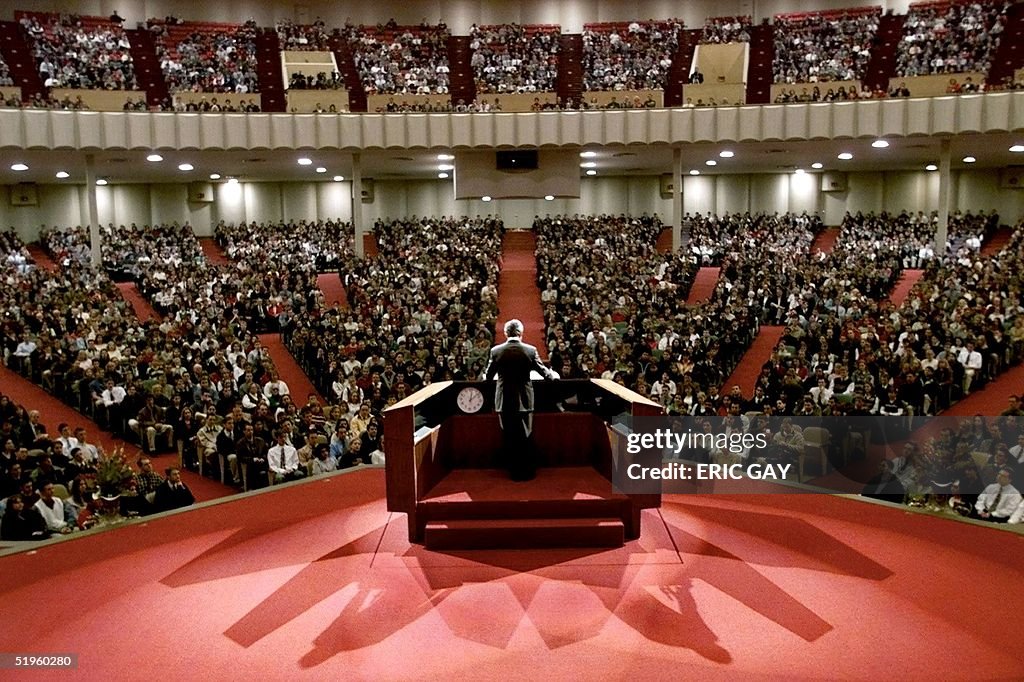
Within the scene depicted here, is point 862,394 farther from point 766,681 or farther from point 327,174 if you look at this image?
point 327,174

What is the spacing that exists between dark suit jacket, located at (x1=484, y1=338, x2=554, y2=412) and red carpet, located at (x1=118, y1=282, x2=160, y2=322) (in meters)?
12.7

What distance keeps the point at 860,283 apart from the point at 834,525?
11483 millimetres

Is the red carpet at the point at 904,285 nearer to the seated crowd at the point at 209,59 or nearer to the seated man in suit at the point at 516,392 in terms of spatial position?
the seated man in suit at the point at 516,392

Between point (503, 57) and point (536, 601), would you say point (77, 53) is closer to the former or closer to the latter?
point (503, 57)

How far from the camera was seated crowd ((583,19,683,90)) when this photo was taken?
22.6m

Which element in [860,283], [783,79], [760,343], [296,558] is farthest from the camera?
[783,79]

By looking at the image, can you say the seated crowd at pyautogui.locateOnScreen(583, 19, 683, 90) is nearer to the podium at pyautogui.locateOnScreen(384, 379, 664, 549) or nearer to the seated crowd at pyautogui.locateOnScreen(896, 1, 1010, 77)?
the seated crowd at pyautogui.locateOnScreen(896, 1, 1010, 77)

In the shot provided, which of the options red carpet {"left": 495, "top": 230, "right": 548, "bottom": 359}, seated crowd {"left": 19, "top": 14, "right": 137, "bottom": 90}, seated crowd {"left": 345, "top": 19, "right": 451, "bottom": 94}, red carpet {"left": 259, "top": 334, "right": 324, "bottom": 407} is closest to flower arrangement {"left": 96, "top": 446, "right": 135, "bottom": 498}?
red carpet {"left": 259, "top": 334, "right": 324, "bottom": 407}

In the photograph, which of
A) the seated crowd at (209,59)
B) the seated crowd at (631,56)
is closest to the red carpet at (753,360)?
the seated crowd at (631,56)

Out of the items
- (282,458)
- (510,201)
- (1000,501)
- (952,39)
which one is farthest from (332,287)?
(952,39)

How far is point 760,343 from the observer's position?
14.2 m

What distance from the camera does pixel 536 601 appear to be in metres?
4.64

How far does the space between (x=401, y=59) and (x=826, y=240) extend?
14228 mm

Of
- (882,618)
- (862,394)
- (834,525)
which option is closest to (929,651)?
(882,618)
